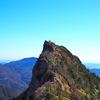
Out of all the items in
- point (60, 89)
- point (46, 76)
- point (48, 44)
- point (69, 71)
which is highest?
point (48, 44)

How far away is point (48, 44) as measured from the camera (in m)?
79.1

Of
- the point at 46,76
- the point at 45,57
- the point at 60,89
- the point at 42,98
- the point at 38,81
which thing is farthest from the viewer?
the point at 45,57

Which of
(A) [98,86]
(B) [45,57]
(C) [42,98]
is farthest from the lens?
(A) [98,86]

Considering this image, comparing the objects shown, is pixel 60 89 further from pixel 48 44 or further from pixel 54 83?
pixel 48 44

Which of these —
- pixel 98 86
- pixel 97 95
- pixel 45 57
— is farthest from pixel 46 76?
pixel 98 86

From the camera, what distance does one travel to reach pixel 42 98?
112ft

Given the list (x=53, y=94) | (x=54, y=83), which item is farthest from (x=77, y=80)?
(x=53, y=94)

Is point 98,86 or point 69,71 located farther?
point 98,86

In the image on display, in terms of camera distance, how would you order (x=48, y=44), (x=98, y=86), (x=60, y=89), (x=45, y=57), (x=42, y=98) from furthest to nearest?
(x=48, y=44) < (x=98, y=86) < (x=45, y=57) < (x=60, y=89) < (x=42, y=98)

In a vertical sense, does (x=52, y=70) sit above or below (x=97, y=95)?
above

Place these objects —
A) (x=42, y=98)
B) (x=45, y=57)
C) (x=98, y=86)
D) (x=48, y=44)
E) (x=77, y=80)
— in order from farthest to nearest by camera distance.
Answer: (x=48, y=44) → (x=98, y=86) → (x=45, y=57) → (x=77, y=80) → (x=42, y=98)

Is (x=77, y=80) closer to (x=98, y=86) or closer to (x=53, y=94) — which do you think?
(x=98, y=86)

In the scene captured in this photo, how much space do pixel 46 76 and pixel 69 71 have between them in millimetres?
13809

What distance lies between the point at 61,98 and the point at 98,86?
36.3 meters
